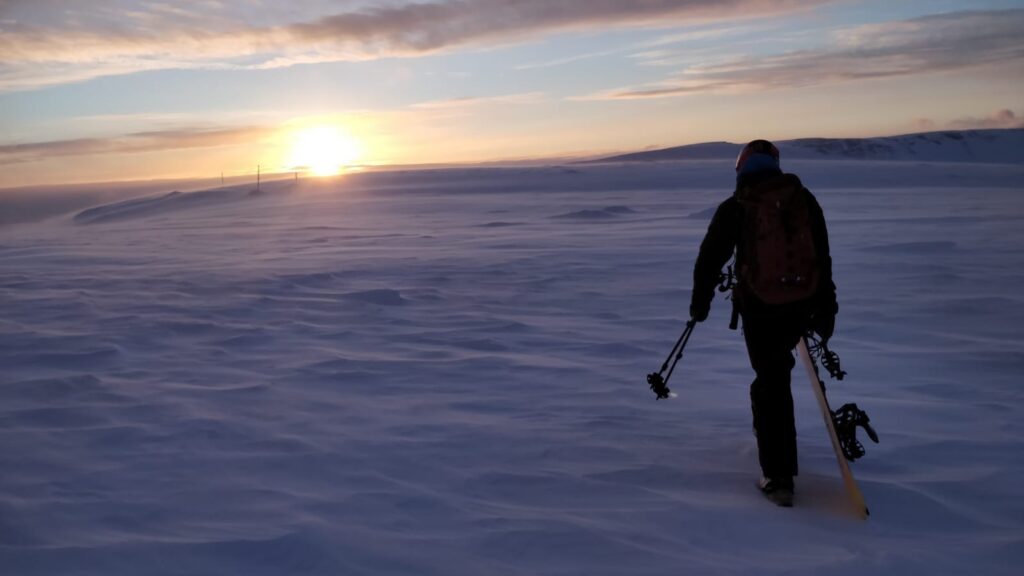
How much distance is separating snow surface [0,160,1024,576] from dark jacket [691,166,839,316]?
101 cm

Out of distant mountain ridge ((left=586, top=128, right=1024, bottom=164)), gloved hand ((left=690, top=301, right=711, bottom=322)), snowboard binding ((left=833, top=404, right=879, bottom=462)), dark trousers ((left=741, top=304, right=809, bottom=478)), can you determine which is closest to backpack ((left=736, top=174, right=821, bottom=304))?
dark trousers ((left=741, top=304, right=809, bottom=478))

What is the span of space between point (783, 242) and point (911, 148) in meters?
107

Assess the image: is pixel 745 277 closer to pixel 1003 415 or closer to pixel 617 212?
pixel 1003 415

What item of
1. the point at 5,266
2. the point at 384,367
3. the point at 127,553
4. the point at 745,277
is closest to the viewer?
the point at 127,553

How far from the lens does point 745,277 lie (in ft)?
13.6

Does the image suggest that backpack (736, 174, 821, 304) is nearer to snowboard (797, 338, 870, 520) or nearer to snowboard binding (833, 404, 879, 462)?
snowboard (797, 338, 870, 520)

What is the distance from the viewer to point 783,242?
13.3ft

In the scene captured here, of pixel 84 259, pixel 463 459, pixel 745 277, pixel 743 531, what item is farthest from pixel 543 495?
pixel 84 259

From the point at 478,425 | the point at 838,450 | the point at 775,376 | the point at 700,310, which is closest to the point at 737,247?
the point at 700,310

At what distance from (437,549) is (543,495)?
0.82 metres

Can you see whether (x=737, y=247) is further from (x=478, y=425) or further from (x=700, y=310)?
(x=478, y=425)

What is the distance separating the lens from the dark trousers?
4.16 meters

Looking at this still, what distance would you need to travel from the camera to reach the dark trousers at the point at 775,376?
4.16 meters

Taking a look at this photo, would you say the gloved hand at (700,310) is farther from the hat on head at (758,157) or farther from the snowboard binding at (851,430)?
the snowboard binding at (851,430)
